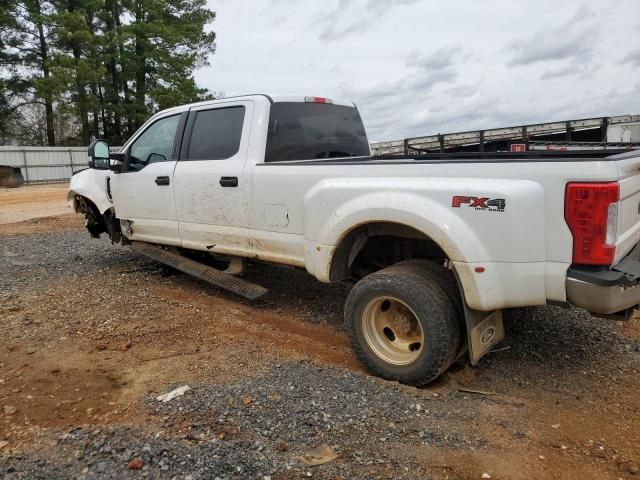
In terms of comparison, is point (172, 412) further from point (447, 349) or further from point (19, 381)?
point (447, 349)

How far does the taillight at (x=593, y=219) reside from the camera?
2.70m

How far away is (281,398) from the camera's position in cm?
316

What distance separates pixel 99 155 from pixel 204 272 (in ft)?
6.12

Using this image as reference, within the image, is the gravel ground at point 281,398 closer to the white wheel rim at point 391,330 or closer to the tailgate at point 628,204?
the white wheel rim at point 391,330

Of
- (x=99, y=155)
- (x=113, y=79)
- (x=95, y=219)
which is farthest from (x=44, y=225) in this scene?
(x=113, y=79)

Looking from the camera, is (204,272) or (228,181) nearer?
(228,181)

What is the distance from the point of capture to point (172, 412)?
299 cm

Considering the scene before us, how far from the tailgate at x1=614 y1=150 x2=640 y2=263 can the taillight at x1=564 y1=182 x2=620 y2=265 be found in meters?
0.13

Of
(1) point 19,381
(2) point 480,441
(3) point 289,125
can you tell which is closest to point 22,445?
(1) point 19,381

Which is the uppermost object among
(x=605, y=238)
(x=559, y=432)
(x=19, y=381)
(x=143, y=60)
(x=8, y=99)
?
(x=143, y=60)

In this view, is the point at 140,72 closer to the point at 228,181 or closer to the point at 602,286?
the point at 228,181

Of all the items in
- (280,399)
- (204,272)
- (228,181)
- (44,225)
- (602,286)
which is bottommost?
(280,399)

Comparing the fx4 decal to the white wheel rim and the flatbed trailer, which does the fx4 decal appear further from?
the flatbed trailer

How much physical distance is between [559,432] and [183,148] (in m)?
4.07
